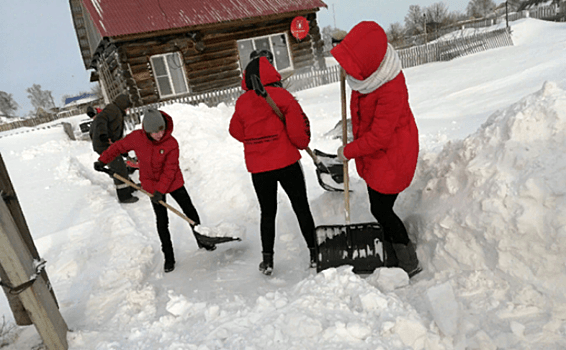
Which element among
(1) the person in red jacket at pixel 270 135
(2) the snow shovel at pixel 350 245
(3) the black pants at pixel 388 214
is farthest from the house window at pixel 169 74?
(3) the black pants at pixel 388 214

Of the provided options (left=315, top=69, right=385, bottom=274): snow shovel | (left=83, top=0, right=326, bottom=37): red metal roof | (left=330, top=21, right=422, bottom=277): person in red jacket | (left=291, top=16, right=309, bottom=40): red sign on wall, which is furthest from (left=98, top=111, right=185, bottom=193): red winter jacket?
(left=291, top=16, right=309, bottom=40): red sign on wall

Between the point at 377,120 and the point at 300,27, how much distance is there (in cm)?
1327

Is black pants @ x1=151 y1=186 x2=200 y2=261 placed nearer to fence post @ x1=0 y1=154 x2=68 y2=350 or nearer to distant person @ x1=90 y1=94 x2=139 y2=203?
fence post @ x1=0 y1=154 x2=68 y2=350

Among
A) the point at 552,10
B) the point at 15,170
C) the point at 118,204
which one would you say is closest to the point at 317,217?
the point at 118,204

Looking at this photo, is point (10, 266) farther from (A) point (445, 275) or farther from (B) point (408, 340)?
(A) point (445, 275)

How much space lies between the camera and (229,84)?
44.1 feet

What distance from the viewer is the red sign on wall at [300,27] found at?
14.0 m

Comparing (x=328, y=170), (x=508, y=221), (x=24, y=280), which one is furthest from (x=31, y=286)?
(x=508, y=221)

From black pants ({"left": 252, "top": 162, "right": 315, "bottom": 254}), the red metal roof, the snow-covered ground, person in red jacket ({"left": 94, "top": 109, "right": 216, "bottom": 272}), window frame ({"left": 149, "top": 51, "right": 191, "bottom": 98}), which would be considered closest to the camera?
the snow-covered ground

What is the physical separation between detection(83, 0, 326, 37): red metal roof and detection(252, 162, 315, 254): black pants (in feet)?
35.5

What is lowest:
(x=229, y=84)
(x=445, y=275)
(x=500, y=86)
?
A: (x=445, y=275)

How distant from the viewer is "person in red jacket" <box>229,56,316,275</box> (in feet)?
8.61

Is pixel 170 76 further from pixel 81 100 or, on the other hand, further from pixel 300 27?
pixel 81 100

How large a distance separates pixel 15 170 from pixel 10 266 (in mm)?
10131
